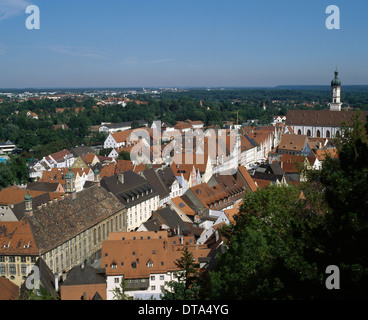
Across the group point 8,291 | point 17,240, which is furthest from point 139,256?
point 17,240

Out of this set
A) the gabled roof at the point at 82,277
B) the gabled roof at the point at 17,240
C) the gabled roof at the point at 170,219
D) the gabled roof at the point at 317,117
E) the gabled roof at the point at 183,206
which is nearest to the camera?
the gabled roof at the point at 82,277

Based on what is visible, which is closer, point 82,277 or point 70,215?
point 82,277

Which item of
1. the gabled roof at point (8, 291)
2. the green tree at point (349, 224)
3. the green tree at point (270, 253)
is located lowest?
the gabled roof at point (8, 291)

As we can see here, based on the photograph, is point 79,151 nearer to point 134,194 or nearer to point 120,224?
point 134,194

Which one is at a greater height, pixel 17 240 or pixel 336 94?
pixel 336 94

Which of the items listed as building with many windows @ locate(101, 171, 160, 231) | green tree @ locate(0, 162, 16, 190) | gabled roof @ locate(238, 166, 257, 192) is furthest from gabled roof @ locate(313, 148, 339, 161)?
green tree @ locate(0, 162, 16, 190)

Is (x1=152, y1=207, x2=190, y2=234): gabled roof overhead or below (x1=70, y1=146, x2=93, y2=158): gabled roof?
below

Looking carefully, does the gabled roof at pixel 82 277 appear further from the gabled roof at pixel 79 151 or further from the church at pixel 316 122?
the church at pixel 316 122

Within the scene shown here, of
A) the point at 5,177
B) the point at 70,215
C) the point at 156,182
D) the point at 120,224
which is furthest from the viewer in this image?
the point at 5,177

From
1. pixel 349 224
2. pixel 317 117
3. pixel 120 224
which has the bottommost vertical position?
pixel 120 224

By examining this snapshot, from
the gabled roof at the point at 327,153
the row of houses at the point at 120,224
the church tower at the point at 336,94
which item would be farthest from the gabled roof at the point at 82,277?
the church tower at the point at 336,94

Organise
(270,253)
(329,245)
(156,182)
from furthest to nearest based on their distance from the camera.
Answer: (156,182), (270,253), (329,245)

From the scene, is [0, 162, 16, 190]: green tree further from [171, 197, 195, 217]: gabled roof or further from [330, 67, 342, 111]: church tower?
[330, 67, 342, 111]: church tower
